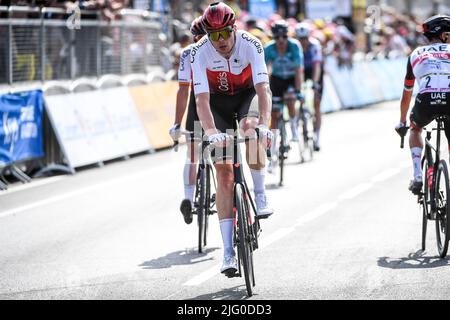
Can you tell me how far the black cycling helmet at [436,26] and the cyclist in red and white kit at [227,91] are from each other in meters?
1.76

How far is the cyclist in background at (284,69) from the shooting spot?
1570cm

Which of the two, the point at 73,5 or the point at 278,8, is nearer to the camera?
the point at 73,5

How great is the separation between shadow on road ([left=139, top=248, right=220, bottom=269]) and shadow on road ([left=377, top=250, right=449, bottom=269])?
61.5 inches

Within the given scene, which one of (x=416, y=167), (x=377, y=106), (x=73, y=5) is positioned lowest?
(x=377, y=106)

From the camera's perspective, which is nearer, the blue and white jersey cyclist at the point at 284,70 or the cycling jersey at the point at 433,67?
the cycling jersey at the point at 433,67

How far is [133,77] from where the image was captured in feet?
66.0

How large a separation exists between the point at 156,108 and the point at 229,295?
38.6 feet

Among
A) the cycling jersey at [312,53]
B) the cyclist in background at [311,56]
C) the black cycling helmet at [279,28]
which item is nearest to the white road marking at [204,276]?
the black cycling helmet at [279,28]

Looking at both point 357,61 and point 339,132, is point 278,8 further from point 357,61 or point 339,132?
point 339,132

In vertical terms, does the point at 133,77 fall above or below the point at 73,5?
below

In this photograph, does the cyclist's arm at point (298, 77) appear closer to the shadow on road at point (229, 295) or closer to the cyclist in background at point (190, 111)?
the cyclist in background at point (190, 111)

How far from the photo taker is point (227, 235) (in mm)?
8234

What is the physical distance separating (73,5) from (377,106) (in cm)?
1407
